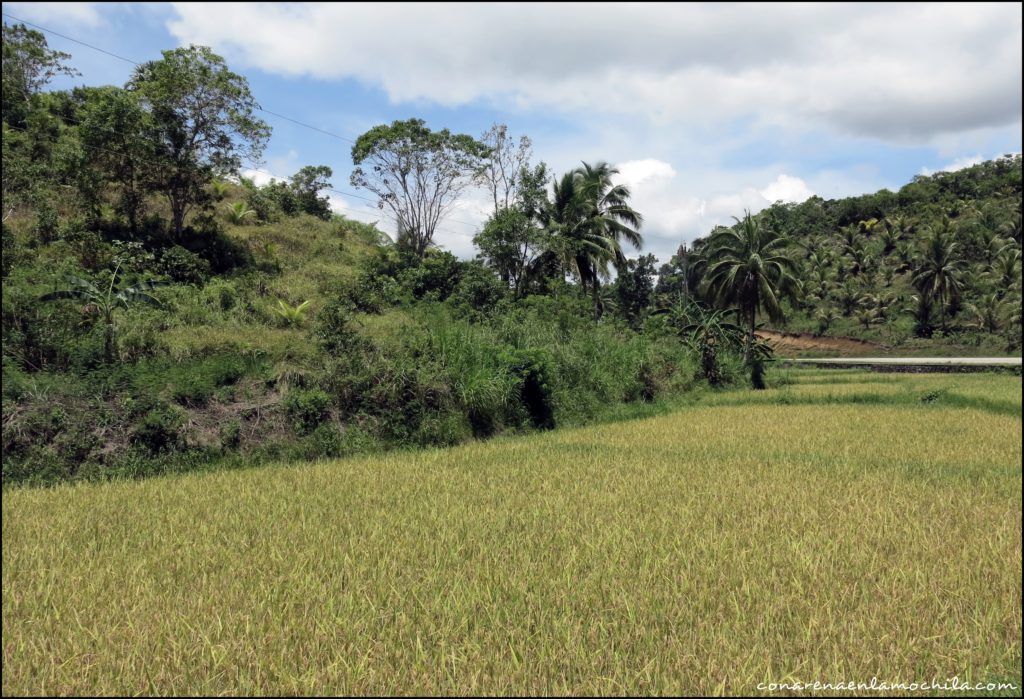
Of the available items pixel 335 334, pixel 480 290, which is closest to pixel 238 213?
pixel 480 290

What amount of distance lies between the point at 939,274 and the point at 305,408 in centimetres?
3984

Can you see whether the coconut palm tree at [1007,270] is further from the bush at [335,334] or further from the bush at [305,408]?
the bush at [305,408]

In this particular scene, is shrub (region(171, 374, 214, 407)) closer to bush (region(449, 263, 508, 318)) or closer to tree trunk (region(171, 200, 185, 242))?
bush (region(449, 263, 508, 318))

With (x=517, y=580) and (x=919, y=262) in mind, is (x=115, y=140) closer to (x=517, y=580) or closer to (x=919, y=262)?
(x=517, y=580)

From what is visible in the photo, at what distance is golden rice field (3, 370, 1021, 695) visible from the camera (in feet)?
8.79

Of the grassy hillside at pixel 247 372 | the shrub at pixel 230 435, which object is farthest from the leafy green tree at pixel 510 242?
the shrub at pixel 230 435

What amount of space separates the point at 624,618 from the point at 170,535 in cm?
347

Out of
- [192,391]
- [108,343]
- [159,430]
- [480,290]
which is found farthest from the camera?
[480,290]

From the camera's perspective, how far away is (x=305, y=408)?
850 centimetres

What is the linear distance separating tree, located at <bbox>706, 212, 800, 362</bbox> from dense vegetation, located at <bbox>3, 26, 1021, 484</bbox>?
99 millimetres

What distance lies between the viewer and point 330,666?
2.61m

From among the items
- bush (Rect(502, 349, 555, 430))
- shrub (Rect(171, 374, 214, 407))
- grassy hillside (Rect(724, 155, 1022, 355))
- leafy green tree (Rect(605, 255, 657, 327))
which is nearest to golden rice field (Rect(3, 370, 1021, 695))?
shrub (Rect(171, 374, 214, 407))

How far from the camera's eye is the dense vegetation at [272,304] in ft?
25.9

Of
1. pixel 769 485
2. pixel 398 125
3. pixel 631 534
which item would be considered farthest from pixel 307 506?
pixel 398 125
